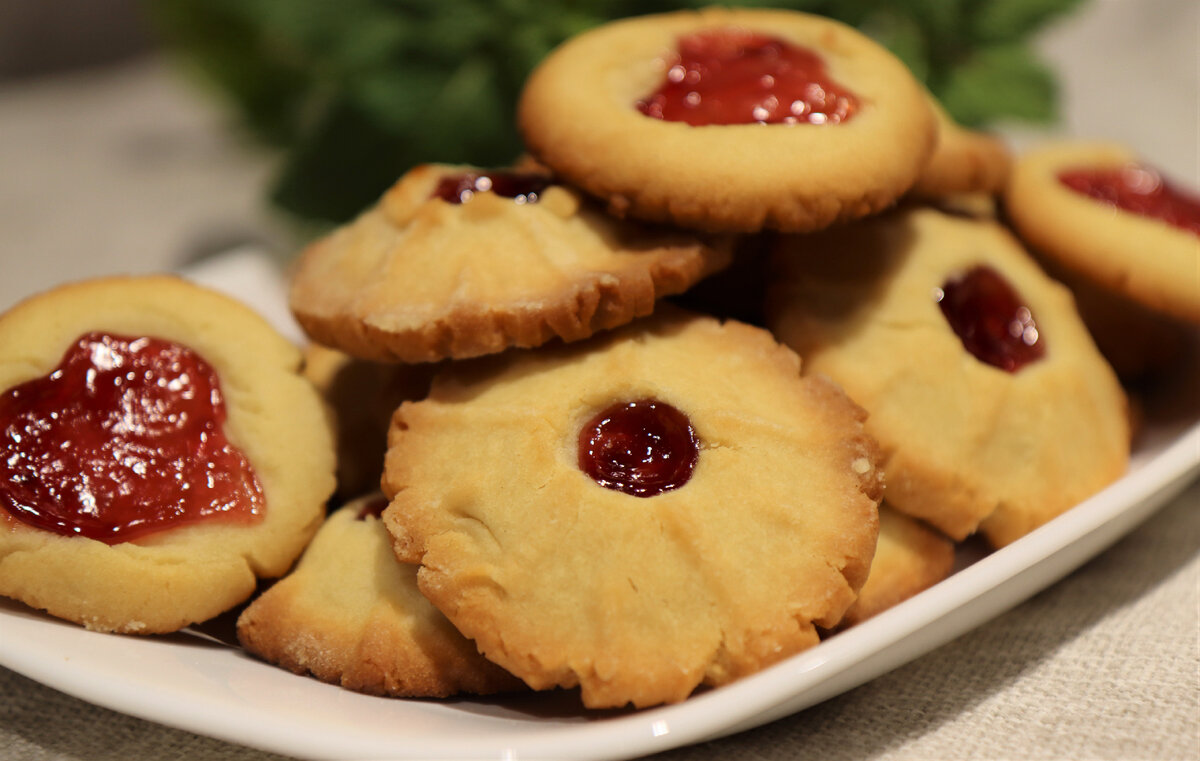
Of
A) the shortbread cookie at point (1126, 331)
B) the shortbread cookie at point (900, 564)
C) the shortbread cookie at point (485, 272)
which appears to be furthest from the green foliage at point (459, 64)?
the shortbread cookie at point (900, 564)

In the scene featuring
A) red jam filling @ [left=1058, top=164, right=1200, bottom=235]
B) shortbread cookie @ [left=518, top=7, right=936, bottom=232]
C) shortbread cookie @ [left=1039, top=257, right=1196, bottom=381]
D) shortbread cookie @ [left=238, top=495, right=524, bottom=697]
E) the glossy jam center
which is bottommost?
shortbread cookie @ [left=1039, top=257, right=1196, bottom=381]

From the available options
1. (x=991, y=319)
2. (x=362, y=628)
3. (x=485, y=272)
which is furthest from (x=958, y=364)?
(x=362, y=628)

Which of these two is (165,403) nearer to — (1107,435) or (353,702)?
(353,702)

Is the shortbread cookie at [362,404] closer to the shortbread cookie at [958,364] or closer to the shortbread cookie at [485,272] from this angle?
the shortbread cookie at [485,272]

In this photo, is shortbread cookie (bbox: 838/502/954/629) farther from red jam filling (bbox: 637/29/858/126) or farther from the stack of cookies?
red jam filling (bbox: 637/29/858/126)

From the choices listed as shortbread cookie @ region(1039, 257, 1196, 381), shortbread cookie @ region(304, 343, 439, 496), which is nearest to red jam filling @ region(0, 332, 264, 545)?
shortbread cookie @ region(304, 343, 439, 496)

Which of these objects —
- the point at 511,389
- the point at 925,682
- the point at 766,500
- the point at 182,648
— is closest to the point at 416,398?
the point at 511,389
